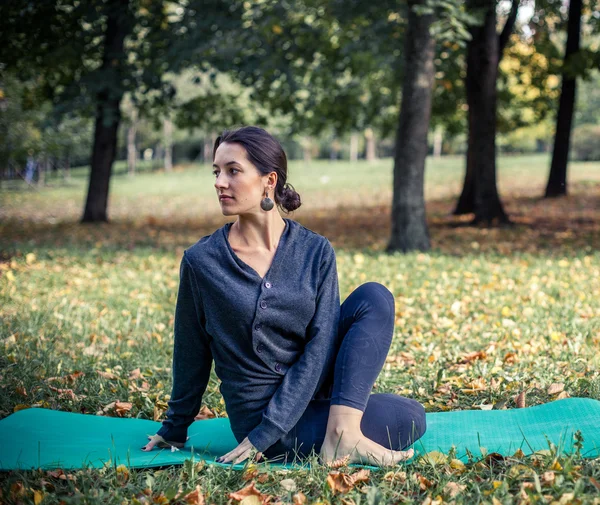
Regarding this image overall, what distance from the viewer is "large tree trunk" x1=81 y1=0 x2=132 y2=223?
1302 centimetres

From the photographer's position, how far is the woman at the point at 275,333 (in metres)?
2.89

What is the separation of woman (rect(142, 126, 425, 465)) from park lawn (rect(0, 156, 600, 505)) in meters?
0.19

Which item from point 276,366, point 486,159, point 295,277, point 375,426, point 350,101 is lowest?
point 375,426

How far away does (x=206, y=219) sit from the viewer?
17.1 metres

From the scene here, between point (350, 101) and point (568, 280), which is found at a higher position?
point (350, 101)

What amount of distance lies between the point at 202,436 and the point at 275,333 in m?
0.85

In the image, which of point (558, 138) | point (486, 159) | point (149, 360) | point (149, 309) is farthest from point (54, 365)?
point (558, 138)

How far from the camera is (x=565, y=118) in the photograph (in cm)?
1584

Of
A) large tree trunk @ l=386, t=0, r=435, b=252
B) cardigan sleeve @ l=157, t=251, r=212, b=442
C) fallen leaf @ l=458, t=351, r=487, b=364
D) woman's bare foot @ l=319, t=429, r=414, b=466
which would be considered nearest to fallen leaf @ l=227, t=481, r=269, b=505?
woman's bare foot @ l=319, t=429, r=414, b=466

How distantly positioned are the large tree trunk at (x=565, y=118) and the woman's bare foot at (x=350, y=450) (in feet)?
40.8

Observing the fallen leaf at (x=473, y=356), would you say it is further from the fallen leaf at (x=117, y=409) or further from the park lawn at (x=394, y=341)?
the fallen leaf at (x=117, y=409)

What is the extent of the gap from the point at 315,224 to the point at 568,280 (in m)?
8.02

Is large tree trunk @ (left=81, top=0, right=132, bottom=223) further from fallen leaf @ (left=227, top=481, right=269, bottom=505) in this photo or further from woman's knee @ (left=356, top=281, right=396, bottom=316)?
fallen leaf @ (left=227, top=481, right=269, bottom=505)

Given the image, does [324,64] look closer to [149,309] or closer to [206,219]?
[206,219]
